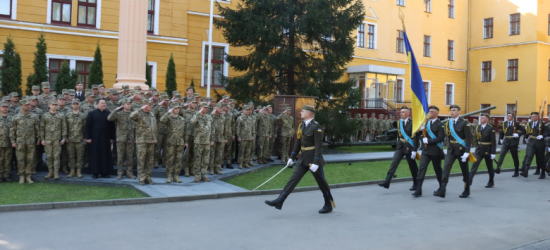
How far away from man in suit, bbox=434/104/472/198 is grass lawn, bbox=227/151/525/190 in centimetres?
296

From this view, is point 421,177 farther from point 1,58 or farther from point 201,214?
point 1,58

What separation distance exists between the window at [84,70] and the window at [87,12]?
1980mm

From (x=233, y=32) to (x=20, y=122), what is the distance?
39.2 ft

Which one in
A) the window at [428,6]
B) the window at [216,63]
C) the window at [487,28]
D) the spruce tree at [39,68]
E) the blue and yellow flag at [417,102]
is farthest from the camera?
the window at [487,28]

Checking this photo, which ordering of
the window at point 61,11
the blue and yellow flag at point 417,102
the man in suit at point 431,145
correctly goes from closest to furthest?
the man in suit at point 431,145, the blue and yellow flag at point 417,102, the window at point 61,11

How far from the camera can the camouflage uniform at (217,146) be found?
13.6 meters

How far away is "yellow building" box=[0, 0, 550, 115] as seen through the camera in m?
25.6

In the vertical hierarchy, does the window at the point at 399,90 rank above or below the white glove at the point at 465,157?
above

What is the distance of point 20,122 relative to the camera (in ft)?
38.1

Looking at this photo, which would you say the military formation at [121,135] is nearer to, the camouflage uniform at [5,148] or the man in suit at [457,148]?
the camouflage uniform at [5,148]

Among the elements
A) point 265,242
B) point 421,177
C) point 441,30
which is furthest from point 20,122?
point 441,30

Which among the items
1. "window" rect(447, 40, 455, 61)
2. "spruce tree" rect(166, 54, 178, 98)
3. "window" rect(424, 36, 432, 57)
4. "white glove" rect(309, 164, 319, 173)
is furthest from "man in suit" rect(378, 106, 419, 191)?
"window" rect(447, 40, 455, 61)

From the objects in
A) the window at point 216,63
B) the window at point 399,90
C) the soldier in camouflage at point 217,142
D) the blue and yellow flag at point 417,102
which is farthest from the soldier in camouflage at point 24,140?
the window at point 399,90

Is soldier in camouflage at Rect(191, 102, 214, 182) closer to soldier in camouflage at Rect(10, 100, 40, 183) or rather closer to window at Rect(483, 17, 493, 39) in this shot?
soldier in camouflage at Rect(10, 100, 40, 183)
